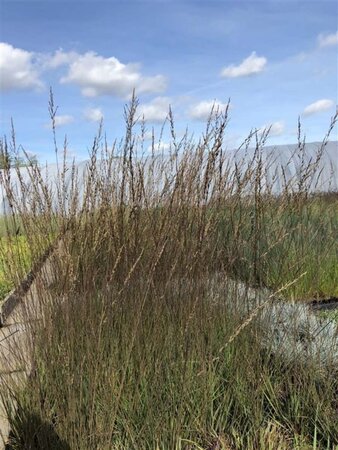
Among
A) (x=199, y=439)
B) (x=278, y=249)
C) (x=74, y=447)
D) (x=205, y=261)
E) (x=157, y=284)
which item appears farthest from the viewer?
(x=278, y=249)

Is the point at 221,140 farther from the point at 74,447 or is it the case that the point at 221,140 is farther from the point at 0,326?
the point at 0,326

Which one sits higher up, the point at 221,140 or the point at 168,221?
the point at 221,140

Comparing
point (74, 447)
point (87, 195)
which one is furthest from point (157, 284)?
point (74, 447)

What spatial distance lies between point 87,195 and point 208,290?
0.68 metres

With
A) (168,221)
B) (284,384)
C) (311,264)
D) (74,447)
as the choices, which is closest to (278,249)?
(311,264)

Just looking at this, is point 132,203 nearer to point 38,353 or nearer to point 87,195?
point 87,195

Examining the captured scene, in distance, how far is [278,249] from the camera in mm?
3924

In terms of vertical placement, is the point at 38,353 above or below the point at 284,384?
above

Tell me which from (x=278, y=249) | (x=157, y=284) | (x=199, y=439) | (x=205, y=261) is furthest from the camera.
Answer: (x=278, y=249)

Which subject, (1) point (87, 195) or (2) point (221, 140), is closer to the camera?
(2) point (221, 140)

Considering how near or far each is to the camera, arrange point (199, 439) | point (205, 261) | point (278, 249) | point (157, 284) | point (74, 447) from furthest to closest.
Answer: point (278, 249), point (205, 261), point (157, 284), point (199, 439), point (74, 447)

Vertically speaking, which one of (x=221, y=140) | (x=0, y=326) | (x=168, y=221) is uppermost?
(x=221, y=140)

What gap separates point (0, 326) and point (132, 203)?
7.49 ft

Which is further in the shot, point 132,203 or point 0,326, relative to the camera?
point 0,326
